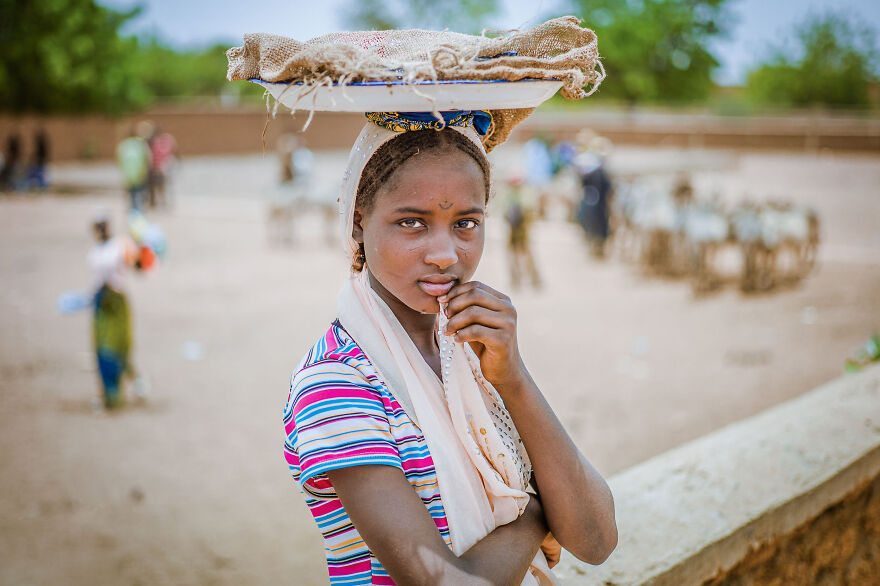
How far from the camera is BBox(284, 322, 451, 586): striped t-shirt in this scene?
1.30 m

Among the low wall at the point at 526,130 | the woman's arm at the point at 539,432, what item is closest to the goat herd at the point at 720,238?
the woman's arm at the point at 539,432

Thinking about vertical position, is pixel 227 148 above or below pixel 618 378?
above

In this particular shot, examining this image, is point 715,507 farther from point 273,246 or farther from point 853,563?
point 273,246

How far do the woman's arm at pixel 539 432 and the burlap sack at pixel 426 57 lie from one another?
402 millimetres

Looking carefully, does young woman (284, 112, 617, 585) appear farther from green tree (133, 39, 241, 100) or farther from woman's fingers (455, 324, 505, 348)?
green tree (133, 39, 241, 100)

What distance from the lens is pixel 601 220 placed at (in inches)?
527

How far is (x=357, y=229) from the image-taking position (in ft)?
5.13

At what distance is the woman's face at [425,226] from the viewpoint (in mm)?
1422

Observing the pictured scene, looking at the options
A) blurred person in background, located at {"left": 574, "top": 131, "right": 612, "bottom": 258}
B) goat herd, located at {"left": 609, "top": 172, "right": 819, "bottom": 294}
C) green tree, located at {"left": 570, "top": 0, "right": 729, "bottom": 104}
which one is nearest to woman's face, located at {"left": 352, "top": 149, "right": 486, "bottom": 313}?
goat herd, located at {"left": 609, "top": 172, "right": 819, "bottom": 294}

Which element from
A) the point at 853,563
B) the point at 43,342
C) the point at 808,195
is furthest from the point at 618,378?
the point at 808,195

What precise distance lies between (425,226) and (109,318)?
5714 mm

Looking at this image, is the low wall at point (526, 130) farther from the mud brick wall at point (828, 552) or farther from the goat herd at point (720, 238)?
the mud brick wall at point (828, 552)

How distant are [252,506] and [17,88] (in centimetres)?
2499

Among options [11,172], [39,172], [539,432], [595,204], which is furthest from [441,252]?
[11,172]
